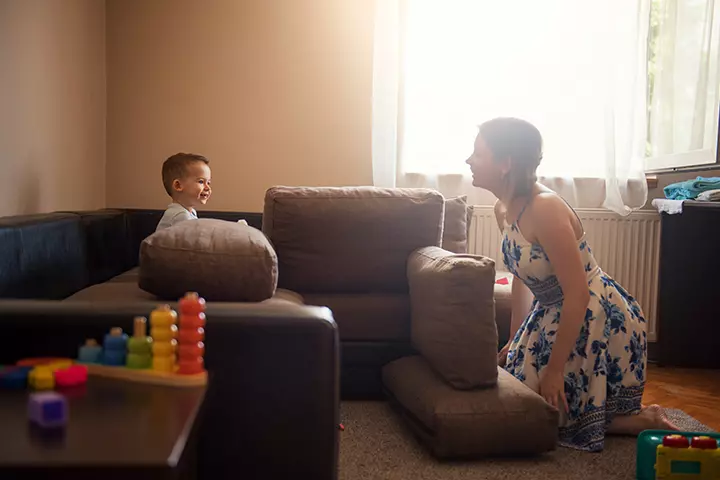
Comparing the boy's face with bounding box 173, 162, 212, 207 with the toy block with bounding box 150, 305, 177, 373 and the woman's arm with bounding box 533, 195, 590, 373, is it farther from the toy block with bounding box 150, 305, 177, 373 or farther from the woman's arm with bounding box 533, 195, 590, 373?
the toy block with bounding box 150, 305, 177, 373

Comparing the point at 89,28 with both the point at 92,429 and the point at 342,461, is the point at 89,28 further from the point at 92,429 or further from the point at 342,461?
the point at 92,429

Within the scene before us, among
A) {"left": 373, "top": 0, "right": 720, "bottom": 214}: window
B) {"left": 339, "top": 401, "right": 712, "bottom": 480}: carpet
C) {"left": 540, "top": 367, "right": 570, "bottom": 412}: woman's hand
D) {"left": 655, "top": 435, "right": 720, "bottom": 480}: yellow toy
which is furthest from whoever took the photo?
{"left": 373, "top": 0, "right": 720, "bottom": 214}: window

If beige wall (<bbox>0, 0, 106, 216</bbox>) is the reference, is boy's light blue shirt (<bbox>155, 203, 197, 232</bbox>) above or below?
below

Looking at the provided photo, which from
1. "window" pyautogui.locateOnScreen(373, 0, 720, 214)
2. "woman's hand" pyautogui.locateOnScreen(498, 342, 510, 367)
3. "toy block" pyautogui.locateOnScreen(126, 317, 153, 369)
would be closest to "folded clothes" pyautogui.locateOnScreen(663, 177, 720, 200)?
"window" pyautogui.locateOnScreen(373, 0, 720, 214)

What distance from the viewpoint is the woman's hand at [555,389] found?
198cm

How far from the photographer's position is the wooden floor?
246 cm

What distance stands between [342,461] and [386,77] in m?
2.01

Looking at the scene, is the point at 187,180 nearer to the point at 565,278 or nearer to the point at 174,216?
the point at 174,216

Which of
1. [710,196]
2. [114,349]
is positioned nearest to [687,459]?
[114,349]

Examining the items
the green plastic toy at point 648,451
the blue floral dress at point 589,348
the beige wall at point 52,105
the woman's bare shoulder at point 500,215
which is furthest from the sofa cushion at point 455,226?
the beige wall at point 52,105

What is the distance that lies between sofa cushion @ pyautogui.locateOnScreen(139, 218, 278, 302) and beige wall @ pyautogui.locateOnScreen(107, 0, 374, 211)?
202 centimetres

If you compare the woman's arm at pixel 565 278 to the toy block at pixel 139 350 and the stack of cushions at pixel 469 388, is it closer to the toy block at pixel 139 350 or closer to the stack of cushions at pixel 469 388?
the stack of cushions at pixel 469 388

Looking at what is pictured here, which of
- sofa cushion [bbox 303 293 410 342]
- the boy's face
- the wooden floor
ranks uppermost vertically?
the boy's face

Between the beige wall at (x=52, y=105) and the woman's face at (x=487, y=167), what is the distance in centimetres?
146
